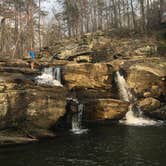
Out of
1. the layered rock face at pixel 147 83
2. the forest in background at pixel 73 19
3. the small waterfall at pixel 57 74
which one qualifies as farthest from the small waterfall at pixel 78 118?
Result: the forest in background at pixel 73 19

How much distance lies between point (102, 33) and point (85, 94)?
1588 cm

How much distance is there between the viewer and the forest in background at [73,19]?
128 feet

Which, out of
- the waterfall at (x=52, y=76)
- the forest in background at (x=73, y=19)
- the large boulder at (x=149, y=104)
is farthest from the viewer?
the forest in background at (x=73, y=19)

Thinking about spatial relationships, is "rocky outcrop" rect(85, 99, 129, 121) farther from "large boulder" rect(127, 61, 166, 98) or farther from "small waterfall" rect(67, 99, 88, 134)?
"large boulder" rect(127, 61, 166, 98)

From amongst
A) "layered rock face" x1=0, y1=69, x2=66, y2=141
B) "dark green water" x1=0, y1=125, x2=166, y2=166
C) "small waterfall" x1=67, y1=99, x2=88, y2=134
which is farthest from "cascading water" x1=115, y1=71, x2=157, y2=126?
"layered rock face" x1=0, y1=69, x2=66, y2=141

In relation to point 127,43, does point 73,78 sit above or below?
below

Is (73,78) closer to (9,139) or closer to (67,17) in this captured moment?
(9,139)

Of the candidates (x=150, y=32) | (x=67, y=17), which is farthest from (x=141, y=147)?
(x=67, y=17)

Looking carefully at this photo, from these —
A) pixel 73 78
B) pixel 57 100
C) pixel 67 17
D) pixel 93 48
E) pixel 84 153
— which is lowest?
pixel 84 153

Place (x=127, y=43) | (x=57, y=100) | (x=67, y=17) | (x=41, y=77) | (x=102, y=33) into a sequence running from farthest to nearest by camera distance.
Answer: (x=67, y=17) < (x=102, y=33) < (x=127, y=43) < (x=41, y=77) < (x=57, y=100)

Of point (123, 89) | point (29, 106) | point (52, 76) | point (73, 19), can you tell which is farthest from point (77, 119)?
point (73, 19)

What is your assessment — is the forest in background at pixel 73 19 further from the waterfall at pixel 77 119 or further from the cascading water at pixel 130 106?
the waterfall at pixel 77 119

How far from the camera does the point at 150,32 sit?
36156mm

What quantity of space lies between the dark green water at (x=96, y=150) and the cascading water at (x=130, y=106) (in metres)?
3.29
